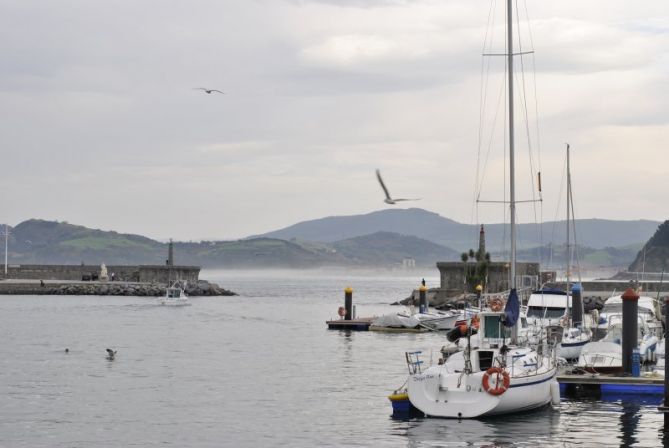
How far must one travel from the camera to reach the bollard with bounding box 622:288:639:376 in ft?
131

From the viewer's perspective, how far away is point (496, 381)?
3284 centimetres

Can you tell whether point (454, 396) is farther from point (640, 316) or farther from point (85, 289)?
point (85, 289)

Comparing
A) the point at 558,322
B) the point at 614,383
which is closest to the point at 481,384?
the point at 614,383

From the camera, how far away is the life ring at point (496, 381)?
32.7 m

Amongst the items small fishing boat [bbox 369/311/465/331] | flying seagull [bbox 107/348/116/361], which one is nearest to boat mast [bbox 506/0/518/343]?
flying seagull [bbox 107/348/116/361]

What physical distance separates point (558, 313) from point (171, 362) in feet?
66.0

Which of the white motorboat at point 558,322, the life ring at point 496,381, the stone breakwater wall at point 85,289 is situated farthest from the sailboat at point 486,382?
the stone breakwater wall at point 85,289

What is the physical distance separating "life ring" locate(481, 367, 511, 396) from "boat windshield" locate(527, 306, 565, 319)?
24383 millimetres

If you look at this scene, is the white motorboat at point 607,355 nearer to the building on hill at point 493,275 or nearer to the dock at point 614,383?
the dock at point 614,383

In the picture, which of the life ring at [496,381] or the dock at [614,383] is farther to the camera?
the dock at [614,383]

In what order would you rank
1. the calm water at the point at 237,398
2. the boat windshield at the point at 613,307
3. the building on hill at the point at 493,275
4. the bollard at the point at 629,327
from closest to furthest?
the calm water at the point at 237,398 → the bollard at the point at 629,327 → the boat windshield at the point at 613,307 → the building on hill at the point at 493,275

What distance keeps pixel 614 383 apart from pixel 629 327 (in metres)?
2.28

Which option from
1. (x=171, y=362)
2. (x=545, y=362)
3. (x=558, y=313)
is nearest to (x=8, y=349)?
(x=171, y=362)

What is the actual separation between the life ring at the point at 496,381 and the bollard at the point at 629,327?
8.82 m
